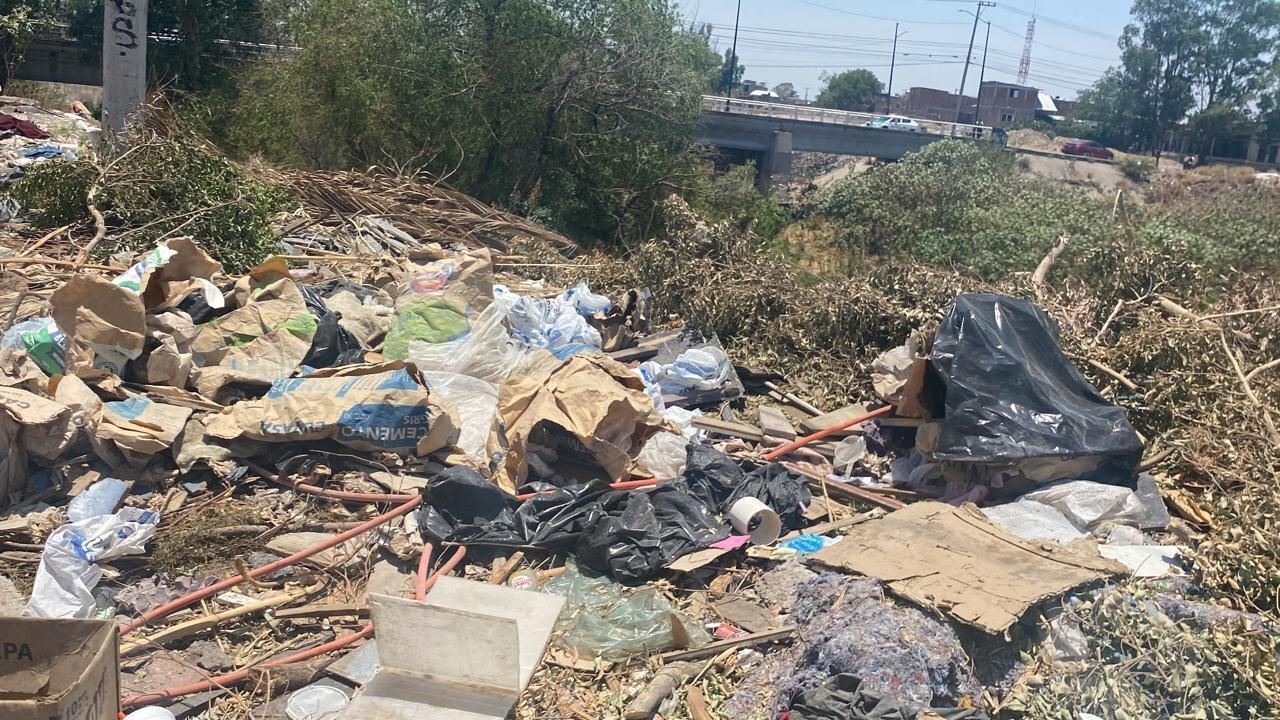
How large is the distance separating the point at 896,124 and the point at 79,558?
126ft

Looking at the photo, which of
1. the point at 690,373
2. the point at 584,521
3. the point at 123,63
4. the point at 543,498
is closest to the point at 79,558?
the point at 543,498

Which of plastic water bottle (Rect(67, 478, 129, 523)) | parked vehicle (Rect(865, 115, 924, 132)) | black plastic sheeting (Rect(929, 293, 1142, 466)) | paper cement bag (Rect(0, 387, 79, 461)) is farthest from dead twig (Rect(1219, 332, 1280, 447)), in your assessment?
parked vehicle (Rect(865, 115, 924, 132))

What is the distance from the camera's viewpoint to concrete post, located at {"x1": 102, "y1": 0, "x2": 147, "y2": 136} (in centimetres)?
906

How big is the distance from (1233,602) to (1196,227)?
8.50 meters

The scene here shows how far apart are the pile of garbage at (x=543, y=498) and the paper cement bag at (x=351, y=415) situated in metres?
0.01

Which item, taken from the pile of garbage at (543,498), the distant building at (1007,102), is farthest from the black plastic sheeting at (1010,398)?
the distant building at (1007,102)

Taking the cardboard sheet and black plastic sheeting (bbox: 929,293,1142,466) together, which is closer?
the cardboard sheet

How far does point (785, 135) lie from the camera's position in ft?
108

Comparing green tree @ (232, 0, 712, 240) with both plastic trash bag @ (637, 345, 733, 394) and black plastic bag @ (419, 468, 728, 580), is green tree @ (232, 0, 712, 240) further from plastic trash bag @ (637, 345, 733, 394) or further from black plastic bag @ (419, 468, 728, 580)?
black plastic bag @ (419, 468, 728, 580)

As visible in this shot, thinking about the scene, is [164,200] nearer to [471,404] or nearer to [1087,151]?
[471,404]

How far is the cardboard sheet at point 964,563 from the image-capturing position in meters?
3.74

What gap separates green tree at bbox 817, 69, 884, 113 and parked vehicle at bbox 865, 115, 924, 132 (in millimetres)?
39325

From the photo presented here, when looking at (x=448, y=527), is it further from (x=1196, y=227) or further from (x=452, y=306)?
(x=1196, y=227)

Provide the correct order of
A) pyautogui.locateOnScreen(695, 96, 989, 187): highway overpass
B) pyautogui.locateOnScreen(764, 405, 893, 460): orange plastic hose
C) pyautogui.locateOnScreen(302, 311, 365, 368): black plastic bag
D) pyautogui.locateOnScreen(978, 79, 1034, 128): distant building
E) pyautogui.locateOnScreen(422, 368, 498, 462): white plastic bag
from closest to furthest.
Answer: pyautogui.locateOnScreen(422, 368, 498, 462): white plastic bag < pyautogui.locateOnScreen(764, 405, 893, 460): orange plastic hose < pyautogui.locateOnScreen(302, 311, 365, 368): black plastic bag < pyautogui.locateOnScreen(695, 96, 989, 187): highway overpass < pyautogui.locateOnScreen(978, 79, 1034, 128): distant building
